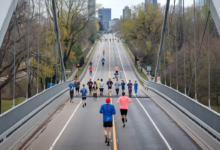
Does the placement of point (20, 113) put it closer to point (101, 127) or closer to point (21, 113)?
point (21, 113)

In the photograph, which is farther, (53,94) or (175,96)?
(53,94)

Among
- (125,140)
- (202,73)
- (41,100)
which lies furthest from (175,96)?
(202,73)

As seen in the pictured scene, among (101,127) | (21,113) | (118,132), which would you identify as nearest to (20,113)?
(21,113)

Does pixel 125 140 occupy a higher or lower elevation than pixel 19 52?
lower

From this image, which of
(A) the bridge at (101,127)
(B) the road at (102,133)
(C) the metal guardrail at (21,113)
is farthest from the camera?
(B) the road at (102,133)

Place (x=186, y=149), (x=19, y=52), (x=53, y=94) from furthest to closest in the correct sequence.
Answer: (x=19, y=52) → (x=53, y=94) → (x=186, y=149)

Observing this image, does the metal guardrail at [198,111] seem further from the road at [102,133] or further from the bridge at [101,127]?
the road at [102,133]

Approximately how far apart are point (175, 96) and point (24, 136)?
8727 millimetres

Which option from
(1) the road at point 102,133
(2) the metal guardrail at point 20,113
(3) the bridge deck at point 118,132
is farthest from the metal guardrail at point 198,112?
(2) the metal guardrail at point 20,113

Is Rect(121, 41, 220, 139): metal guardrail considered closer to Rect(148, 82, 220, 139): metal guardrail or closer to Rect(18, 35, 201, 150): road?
Rect(148, 82, 220, 139): metal guardrail

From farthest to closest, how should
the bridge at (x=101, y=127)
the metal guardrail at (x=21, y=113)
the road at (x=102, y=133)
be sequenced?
the road at (x=102, y=133), the bridge at (x=101, y=127), the metal guardrail at (x=21, y=113)

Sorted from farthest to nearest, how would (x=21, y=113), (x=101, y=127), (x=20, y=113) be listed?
(x=101, y=127)
(x=21, y=113)
(x=20, y=113)

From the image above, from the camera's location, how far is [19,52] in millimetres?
21906

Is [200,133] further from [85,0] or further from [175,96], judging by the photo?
[85,0]
